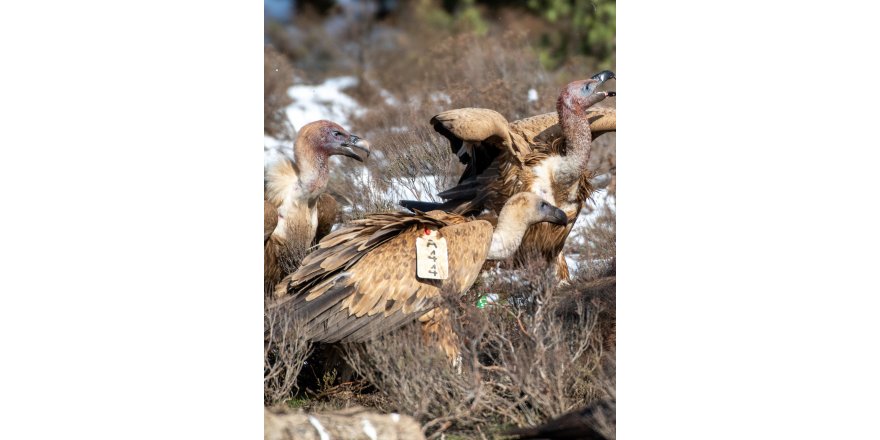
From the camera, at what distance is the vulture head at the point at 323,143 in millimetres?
6102

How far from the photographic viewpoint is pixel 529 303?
516 centimetres

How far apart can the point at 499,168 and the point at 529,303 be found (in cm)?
119

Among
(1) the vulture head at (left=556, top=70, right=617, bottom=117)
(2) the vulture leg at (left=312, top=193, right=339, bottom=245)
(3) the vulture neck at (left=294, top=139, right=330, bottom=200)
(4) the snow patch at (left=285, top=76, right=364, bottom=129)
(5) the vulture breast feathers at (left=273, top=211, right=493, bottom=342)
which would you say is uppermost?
(4) the snow patch at (left=285, top=76, right=364, bottom=129)

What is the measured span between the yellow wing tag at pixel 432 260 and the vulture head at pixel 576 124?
116cm

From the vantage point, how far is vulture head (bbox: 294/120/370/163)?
6.10 meters

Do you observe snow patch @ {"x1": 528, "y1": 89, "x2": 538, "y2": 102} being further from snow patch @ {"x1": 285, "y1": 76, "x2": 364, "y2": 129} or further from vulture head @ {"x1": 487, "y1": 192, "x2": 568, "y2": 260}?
vulture head @ {"x1": 487, "y1": 192, "x2": 568, "y2": 260}

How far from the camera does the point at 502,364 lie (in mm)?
4934

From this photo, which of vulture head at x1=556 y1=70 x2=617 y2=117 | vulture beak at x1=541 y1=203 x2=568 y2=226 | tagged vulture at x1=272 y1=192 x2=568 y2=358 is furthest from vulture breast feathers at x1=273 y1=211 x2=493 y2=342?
vulture head at x1=556 y1=70 x2=617 y2=117

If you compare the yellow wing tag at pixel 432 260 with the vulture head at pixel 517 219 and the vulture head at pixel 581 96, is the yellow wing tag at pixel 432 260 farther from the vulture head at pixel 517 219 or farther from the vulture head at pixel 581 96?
the vulture head at pixel 581 96

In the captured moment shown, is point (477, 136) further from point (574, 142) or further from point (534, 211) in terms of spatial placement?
point (574, 142)

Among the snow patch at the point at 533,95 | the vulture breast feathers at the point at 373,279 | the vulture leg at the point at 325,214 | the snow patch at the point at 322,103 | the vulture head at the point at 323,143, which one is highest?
the snow patch at the point at 322,103

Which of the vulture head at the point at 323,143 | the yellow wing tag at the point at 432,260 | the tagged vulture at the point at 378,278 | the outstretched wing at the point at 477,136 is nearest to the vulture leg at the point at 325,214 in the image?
the vulture head at the point at 323,143

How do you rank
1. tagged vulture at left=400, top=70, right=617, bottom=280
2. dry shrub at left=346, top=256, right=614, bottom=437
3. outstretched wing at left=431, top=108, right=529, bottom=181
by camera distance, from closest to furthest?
1. dry shrub at left=346, top=256, right=614, bottom=437
2. outstretched wing at left=431, top=108, right=529, bottom=181
3. tagged vulture at left=400, top=70, right=617, bottom=280

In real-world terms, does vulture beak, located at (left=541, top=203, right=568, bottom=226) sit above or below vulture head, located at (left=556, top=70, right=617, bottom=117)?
below
